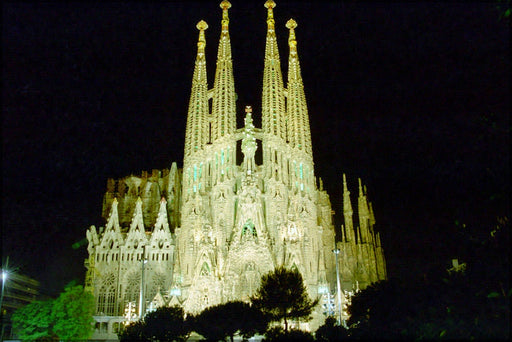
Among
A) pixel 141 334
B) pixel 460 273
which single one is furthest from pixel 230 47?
pixel 460 273

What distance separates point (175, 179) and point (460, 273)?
60.0 m

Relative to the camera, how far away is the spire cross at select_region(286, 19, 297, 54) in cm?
7662

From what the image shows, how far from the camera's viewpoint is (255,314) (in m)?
34.8

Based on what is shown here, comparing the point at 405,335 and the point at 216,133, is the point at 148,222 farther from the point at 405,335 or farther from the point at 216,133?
the point at 405,335

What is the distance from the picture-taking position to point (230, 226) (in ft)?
208

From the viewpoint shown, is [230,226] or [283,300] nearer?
[283,300]

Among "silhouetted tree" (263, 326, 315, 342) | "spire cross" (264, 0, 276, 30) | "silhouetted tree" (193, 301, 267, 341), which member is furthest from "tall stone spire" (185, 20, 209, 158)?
"silhouetted tree" (263, 326, 315, 342)

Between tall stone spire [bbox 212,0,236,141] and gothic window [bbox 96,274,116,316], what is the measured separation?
25.9m

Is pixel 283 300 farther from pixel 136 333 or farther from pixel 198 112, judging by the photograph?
pixel 198 112

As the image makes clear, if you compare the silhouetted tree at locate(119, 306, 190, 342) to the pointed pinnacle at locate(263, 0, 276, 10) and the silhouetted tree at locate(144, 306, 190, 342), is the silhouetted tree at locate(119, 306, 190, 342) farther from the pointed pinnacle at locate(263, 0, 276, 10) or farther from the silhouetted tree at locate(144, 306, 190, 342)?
the pointed pinnacle at locate(263, 0, 276, 10)

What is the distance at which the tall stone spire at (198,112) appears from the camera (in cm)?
6825

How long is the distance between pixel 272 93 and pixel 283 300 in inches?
1584

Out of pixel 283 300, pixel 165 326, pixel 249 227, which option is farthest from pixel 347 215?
pixel 165 326

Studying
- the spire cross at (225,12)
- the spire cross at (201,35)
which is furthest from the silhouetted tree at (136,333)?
the spire cross at (225,12)
